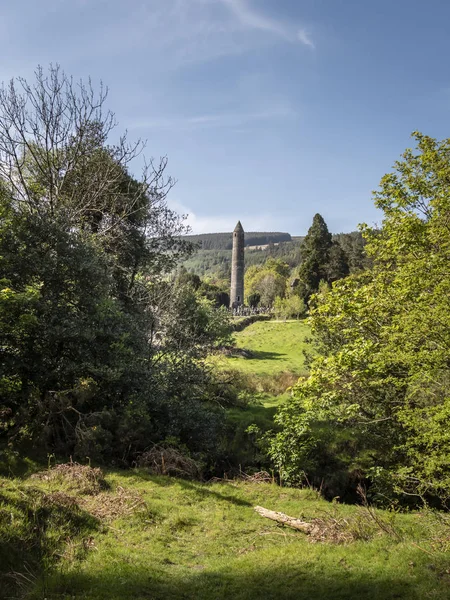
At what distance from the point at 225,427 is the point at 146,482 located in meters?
6.44

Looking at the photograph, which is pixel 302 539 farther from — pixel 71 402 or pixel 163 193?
pixel 163 193

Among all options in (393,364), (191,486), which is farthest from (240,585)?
(393,364)

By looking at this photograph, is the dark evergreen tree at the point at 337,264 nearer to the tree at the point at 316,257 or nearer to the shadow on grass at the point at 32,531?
the tree at the point at 316,257

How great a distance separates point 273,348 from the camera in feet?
134

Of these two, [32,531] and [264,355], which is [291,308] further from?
[32,531]

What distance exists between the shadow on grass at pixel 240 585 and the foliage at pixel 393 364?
13.7ft

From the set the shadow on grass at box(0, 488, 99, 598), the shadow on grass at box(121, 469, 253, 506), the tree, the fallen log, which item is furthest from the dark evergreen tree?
the shadow on grass at box(0, 488, 99, 598)

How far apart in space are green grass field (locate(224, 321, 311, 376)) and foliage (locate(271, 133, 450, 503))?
37.0 feet

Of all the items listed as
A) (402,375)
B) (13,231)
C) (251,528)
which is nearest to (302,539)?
(251,528)

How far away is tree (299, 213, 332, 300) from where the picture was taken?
5581cm

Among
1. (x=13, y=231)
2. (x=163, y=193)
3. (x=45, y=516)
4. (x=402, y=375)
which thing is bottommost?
(x=45, y=516)

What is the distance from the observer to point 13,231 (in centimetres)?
1380

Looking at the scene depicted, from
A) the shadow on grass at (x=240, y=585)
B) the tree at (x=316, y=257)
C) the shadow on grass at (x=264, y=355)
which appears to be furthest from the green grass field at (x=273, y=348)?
the shadow on grass at (x=240, y=585)

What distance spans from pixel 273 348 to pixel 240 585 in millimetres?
34340
